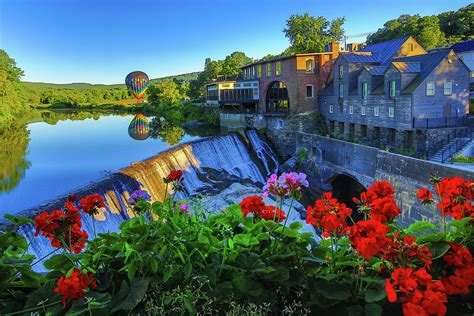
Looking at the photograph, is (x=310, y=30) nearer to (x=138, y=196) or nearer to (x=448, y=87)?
(x=448, y=87)

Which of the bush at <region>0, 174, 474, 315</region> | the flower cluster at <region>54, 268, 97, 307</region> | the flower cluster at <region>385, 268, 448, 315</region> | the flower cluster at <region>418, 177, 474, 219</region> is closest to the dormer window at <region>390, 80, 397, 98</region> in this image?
the flower cluster at <region>418, 177, 474, 219</region>

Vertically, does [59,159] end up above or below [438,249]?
below

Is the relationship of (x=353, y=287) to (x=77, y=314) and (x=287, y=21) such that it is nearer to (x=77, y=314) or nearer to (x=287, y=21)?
(x=77, y=314)

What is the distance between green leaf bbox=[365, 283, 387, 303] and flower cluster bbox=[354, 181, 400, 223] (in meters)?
0.54

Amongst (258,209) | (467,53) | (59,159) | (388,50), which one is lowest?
(59,159)

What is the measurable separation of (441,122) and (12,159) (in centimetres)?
3392

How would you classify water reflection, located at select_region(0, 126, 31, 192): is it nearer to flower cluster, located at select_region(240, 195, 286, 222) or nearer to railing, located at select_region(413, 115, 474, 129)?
flower cluster, located at select_region(240, 195, 286, 222)

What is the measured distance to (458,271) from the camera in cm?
289

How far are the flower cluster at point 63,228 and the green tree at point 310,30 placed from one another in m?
61.4

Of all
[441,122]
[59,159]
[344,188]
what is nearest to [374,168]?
[344,188]

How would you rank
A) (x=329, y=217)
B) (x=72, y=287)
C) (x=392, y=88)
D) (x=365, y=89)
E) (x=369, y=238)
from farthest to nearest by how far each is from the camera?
(x=365, y=89)
(x=392, y=88)
(x=329, y=217)
(x=72, y=287)
(x=369, y=238)

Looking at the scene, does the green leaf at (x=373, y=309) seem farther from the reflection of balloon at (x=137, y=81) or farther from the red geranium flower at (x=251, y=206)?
the reflection of balloon at (x=137, y=81)

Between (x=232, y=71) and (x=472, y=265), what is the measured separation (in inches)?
3191

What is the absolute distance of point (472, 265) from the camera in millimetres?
2918
